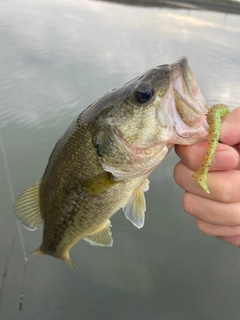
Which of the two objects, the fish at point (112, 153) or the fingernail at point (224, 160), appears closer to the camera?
the fingernail at point (224, 160)

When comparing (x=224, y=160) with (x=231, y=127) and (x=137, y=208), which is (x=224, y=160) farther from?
(x=137, y=208)

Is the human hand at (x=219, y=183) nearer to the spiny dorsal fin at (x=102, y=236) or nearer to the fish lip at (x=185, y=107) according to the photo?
the fish lip at (x=185, y=107)

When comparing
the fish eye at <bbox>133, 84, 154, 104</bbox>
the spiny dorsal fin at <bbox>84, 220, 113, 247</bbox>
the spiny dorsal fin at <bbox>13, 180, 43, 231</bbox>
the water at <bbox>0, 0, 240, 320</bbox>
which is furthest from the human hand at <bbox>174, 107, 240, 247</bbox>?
the water at <bbox>0, 0, 240, 320</bbox>

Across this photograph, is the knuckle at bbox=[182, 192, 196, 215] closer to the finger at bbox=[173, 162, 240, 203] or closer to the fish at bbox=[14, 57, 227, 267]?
the finger at bbox=[173, 162, 240, 203]

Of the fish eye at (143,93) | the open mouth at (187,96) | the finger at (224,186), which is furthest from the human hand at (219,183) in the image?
the fish eye at (143,93)

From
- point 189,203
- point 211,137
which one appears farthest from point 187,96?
point 189,203
